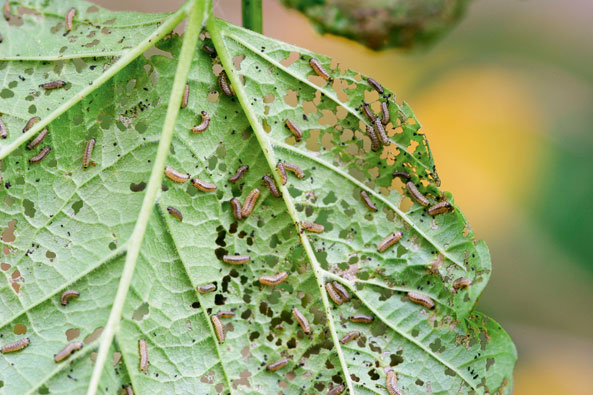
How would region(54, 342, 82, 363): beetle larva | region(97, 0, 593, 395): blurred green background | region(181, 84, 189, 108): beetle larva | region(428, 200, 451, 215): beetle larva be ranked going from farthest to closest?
region(97, 0, 593, 395): blurred green background, region(428, 200, 451, 215): beetle larva, region(181, 84, 189, 108): beetle larva, region(54, 342, 82, 363): beetle larva

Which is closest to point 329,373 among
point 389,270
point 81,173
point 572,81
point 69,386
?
point 389,270

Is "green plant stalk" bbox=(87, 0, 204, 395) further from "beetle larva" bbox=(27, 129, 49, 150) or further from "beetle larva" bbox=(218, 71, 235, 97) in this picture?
"beetle larva" bbox=(27, 129, 49, 150)

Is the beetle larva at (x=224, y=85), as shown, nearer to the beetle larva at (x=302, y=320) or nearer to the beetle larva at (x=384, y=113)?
the beetle larva at (x=384, y=113)

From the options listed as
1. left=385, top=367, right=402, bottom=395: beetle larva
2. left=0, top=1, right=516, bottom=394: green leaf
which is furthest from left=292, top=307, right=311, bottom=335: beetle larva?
left=385, top=367, right=402, bottom=395: beetle larva

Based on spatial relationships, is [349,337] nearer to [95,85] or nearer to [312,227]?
[312,227]

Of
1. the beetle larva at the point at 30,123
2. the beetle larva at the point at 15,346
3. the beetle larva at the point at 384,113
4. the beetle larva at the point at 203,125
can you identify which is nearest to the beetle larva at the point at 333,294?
the beetle larva at the point at 384,113

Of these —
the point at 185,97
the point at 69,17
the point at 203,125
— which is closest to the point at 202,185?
the point at 203,125
